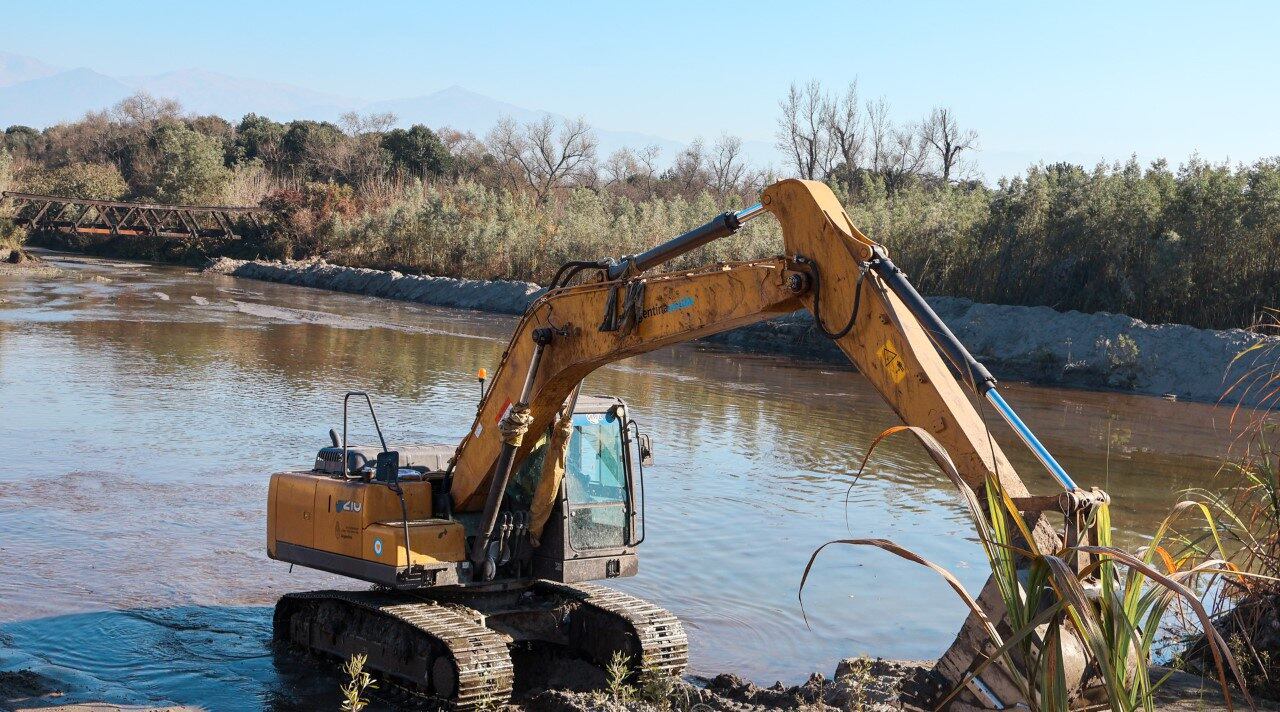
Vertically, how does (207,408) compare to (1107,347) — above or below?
below

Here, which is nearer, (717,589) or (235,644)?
(235,644)

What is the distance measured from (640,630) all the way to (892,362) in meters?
3.46

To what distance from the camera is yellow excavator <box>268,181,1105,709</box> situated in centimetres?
700

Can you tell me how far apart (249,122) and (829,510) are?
93829 mm

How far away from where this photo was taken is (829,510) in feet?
50.2

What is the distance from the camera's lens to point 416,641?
8.21 metres

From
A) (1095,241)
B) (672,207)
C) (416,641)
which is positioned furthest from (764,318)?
(672,207)

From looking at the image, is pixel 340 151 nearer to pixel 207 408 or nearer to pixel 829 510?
pixel 207 408

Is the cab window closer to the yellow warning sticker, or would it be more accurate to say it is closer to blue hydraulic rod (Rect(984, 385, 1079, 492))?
the yellow warning sticker

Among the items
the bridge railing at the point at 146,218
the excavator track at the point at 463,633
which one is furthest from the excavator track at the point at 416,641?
the bridge railing at the point at 146,218

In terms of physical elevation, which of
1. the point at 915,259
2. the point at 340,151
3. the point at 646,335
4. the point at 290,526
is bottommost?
the point at 290,526

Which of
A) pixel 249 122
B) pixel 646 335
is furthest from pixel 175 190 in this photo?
pixel 646 335

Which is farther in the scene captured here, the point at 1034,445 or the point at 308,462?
the point at 308,462

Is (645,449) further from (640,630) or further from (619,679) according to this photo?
(619,679)
